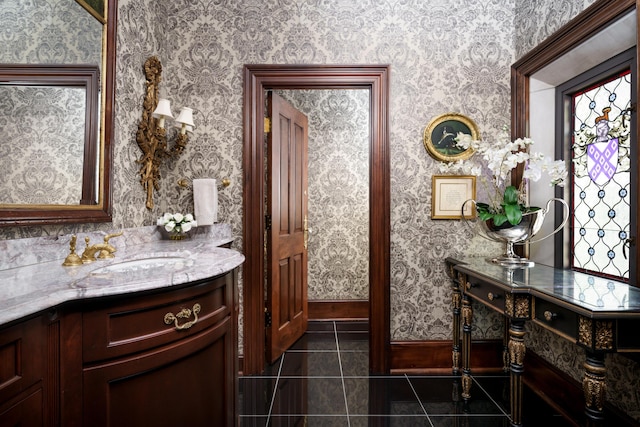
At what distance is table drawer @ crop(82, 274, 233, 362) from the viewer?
1.01 meters

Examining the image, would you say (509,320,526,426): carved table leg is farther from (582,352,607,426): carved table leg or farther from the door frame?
the door frame

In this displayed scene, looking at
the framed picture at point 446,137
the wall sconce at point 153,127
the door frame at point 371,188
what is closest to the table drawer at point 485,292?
the door frame at point 371,188

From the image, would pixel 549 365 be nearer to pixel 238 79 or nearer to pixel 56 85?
Result: pixel 238 79

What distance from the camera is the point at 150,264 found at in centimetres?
157

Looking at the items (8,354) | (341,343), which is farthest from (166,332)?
(341,343)

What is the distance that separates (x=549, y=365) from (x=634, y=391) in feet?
2.00

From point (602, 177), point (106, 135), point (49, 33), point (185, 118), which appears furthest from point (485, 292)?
point (49, 33)

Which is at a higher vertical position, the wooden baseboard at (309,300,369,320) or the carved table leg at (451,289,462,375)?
the carved table leg at (451,289,462,375)

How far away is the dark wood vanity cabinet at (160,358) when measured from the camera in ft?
3.33

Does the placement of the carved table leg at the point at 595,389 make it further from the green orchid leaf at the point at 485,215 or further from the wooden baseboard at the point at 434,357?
the wooden baseboard at the point at 434,357

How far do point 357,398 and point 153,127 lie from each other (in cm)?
222

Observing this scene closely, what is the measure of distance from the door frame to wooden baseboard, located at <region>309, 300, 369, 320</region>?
4.15 feet

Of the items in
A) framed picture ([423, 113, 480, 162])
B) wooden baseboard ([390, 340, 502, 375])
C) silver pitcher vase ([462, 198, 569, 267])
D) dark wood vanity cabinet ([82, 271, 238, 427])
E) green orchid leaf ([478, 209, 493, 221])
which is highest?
framed picture ([423, 113, 480, 162])

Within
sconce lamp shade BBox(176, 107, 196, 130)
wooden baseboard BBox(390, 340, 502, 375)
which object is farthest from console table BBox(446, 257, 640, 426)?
sconce lamp shade BBox(176, 107, 196, 130)
